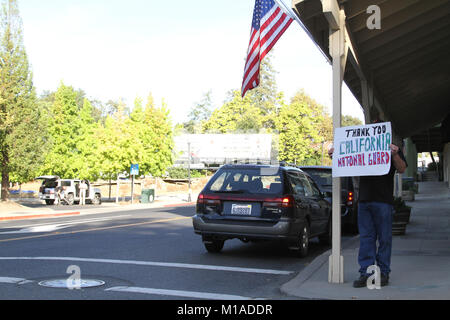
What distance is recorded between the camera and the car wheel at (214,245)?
1073 centimetres

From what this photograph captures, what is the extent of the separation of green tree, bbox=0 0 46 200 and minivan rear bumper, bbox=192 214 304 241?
21346mm

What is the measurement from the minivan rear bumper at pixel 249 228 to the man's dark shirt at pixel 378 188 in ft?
9.34

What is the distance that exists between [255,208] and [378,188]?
3.32 m

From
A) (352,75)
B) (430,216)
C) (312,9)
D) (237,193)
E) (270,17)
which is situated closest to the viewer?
(312,9)

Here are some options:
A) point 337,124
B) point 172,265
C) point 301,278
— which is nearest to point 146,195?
point 172,265

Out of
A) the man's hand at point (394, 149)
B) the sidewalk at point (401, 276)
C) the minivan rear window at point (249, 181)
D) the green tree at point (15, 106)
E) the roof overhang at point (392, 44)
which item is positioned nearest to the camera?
the sidewalk at point (401, 276)

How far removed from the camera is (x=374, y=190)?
22.5 feet

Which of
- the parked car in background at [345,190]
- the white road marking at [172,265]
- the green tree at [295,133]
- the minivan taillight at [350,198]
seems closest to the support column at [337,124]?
the white road marking at [172,265]

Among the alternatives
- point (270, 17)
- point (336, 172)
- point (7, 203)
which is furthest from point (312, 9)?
point (7, 203)

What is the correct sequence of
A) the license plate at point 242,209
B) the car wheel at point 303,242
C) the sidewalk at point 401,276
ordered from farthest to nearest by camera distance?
the car wheel at point 303,242
the license plate at point 242,209
the sidewalk at point 401,276

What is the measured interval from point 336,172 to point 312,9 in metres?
2.41

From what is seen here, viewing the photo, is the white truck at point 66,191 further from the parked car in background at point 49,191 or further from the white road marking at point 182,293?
the white road marking at point 182,293

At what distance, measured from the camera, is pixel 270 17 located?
35.8 ft
